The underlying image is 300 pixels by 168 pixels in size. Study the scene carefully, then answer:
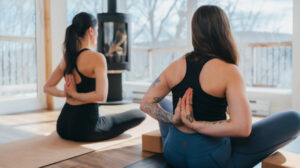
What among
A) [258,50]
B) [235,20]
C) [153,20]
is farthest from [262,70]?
[153,20]

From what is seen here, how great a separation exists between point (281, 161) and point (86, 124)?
1.38 metres

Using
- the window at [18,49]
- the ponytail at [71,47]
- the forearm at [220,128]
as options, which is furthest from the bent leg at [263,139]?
the window at [18,49]

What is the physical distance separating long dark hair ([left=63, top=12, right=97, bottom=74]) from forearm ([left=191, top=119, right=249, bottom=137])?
1.22 m

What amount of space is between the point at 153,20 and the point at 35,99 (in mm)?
2637

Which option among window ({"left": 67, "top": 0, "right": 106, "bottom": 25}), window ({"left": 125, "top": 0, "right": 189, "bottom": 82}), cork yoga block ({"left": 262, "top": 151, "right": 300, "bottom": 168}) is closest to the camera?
cork yoga block ({"left": 262, "top": 151, "right": 300, "bottom": 168})

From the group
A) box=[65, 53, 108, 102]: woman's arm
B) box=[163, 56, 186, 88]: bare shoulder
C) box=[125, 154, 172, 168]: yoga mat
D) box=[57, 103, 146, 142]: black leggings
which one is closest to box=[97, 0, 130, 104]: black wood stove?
box=[57, 103, 146, 142]: black leggings

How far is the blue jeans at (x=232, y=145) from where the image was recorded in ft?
4.48

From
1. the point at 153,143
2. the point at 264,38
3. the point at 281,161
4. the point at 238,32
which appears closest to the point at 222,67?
the point at 281,161

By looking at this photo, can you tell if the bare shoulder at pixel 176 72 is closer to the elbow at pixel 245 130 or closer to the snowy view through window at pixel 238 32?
the elbow at pixel 245 130

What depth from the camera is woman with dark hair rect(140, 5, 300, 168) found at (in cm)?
127

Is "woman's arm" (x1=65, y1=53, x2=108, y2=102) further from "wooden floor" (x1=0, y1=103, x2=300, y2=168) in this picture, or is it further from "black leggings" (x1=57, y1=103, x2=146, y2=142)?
"wooden floor" (x1=0, y1=103, x2=300, y2=168)

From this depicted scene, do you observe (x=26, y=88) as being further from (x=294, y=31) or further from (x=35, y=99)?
(x=294, y=31)

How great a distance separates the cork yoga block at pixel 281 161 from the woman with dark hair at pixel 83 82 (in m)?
1.23

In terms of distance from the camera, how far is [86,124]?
88.4 inches
